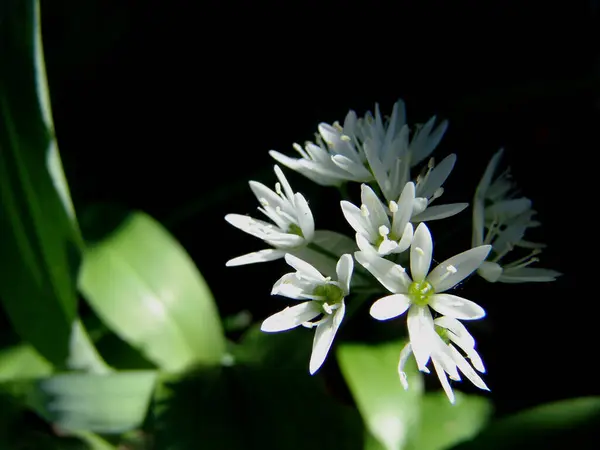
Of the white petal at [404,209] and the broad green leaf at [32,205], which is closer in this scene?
the white petal at [404,209]

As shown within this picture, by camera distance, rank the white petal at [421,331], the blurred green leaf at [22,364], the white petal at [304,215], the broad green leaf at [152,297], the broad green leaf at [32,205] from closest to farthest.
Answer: the white petal at [421,331] < the white petal at [304,215] < the broad green leaf at [32,205] < the broad green leaf at [152,297] < the blurred green leaf at [22,364]

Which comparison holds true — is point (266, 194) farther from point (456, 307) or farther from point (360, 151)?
point (456, 307)

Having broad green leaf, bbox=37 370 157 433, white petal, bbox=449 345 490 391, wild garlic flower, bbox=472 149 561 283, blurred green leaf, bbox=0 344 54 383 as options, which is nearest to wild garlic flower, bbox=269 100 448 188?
wild garlic flower, bbox=472 149 561 283

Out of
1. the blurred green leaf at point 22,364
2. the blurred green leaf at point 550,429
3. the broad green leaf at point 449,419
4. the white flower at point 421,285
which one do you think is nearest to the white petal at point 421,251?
the white flower at point 421,285

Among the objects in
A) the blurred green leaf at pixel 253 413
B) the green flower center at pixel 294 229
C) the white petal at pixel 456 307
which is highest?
the green flower center at pixel 294 229

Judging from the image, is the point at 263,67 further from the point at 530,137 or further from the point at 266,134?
the point at 530,137

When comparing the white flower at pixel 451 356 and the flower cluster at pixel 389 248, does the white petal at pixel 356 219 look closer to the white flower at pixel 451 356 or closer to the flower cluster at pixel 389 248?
the flower cluster at pixel 389 248

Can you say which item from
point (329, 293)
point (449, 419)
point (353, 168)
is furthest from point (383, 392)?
point (353, 168)
